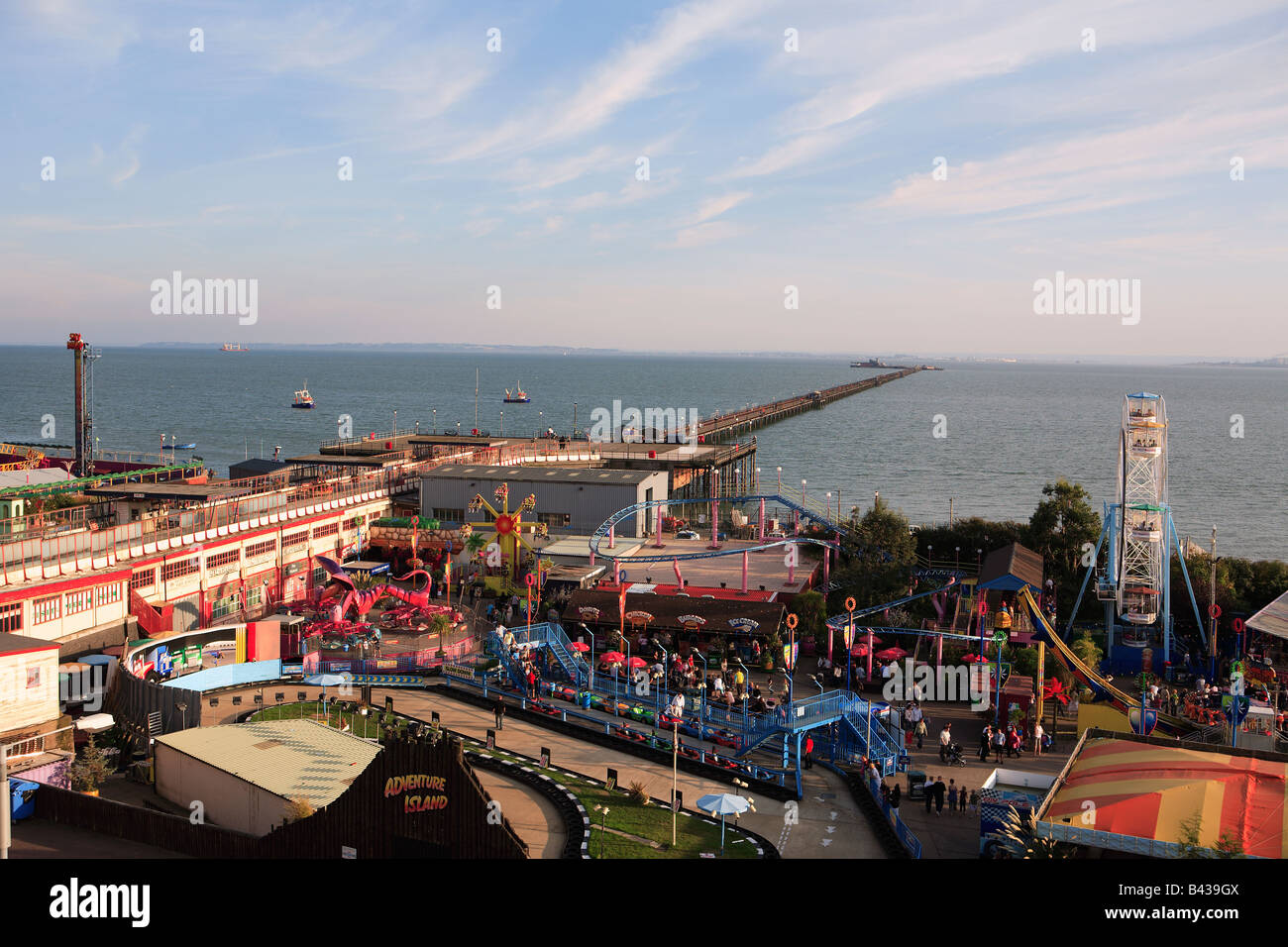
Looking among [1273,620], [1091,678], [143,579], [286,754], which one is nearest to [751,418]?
[143,579]

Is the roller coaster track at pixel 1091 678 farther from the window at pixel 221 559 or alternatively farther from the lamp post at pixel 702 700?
the window at pixel 221 559

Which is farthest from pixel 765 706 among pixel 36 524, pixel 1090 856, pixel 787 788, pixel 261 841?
pixel 36 524

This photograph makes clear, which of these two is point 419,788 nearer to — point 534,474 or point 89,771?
point 89,771

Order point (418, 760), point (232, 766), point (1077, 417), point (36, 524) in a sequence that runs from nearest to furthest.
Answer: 1. point (418, 760)
2. point (232, 766)
3. point (36, 524)
4. point (1077, 417)

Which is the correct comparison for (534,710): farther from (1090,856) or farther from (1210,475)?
(1210,475)

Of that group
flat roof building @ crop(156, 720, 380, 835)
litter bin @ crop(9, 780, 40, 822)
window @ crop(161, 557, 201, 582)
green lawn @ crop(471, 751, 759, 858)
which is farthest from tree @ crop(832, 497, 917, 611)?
litter bin @ crop(9, 780, 40, 822)

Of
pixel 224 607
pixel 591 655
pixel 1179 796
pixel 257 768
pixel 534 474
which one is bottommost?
pixel 591 655

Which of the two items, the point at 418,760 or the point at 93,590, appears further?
the point at 93,590
